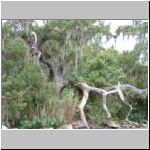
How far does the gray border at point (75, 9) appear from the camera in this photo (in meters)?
4.98

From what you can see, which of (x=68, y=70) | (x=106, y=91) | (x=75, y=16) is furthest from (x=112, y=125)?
(x=75, y=16)

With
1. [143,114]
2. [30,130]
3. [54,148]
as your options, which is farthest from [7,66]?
[143,114]

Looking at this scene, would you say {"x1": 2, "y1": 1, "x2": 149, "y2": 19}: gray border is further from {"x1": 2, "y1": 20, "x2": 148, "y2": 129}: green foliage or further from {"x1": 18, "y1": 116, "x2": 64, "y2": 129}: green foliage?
{"x1": 18, "y1": 116, "x2": 64, "y2": 129}: green foliage

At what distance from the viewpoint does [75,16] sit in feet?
16.9

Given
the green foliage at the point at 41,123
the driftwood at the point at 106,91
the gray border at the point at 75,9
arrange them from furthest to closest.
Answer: the driftwood at the point at 106,91, the green foliage at the point at 41,123, the gray border at the point at 75,9

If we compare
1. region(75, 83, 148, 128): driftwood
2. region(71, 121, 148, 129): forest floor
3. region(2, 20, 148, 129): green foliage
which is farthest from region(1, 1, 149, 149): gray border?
region(75, 83, 148, 128): driftwood

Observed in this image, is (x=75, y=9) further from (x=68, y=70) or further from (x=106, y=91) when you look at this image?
(x=106, y=91)

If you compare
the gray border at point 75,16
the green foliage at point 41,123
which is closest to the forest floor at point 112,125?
the green foliage at point 41,123

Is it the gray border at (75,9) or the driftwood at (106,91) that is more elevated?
the gray border at (75,9)

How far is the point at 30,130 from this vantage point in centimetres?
547

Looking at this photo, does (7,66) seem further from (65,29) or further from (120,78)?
(120,78)

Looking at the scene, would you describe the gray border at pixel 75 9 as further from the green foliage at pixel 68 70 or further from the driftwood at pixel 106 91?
the driftwood at pixel 106 91

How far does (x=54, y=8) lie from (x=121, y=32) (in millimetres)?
1607

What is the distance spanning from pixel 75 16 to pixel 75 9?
10 centimetres
